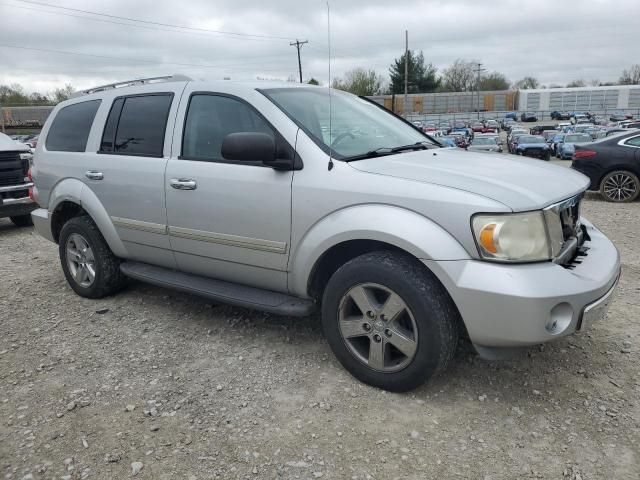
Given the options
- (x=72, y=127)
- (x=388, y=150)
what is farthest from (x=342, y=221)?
(x=72, y=127)

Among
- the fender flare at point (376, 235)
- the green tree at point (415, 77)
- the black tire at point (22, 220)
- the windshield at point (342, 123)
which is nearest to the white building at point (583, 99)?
the green tree at point (415, 77)

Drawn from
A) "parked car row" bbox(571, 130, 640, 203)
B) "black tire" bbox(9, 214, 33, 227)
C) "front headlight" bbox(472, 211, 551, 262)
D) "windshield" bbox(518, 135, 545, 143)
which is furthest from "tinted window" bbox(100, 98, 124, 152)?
"windshield" bbox(518, 135, 545, 143)

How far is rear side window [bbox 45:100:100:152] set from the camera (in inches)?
178

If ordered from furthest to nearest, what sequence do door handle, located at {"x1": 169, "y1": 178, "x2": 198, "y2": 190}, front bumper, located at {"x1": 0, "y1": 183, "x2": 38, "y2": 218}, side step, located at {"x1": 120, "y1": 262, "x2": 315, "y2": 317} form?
front bumper, located at {"x1": 0, "y1": 183, "x2": 38, "y2": 218}, door handle, located at {"x1": 169, "y1": 178, "x2": 198, "y2": 190}, side step, located at {"x1": 120, "y1": 262, "x2": 315, "y2": 317}

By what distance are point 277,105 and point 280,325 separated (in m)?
1.65

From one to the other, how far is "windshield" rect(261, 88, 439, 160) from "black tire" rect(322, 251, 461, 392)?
27.4 inches

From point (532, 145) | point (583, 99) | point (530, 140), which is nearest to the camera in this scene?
point (532, 145)

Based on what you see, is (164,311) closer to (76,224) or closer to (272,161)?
(76,224)

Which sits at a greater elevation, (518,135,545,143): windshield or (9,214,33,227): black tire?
(9,214,33,227): black tire

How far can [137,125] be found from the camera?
4078 mm

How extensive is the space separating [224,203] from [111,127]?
1.57 metres

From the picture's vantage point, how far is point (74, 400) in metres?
3.04

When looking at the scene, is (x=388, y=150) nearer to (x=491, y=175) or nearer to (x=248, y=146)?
(x=491, y=175)

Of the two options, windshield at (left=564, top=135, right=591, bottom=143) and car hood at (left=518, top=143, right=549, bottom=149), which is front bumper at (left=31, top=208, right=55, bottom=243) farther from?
windshield at (left=564, top=135, right=591, bottom=143)
